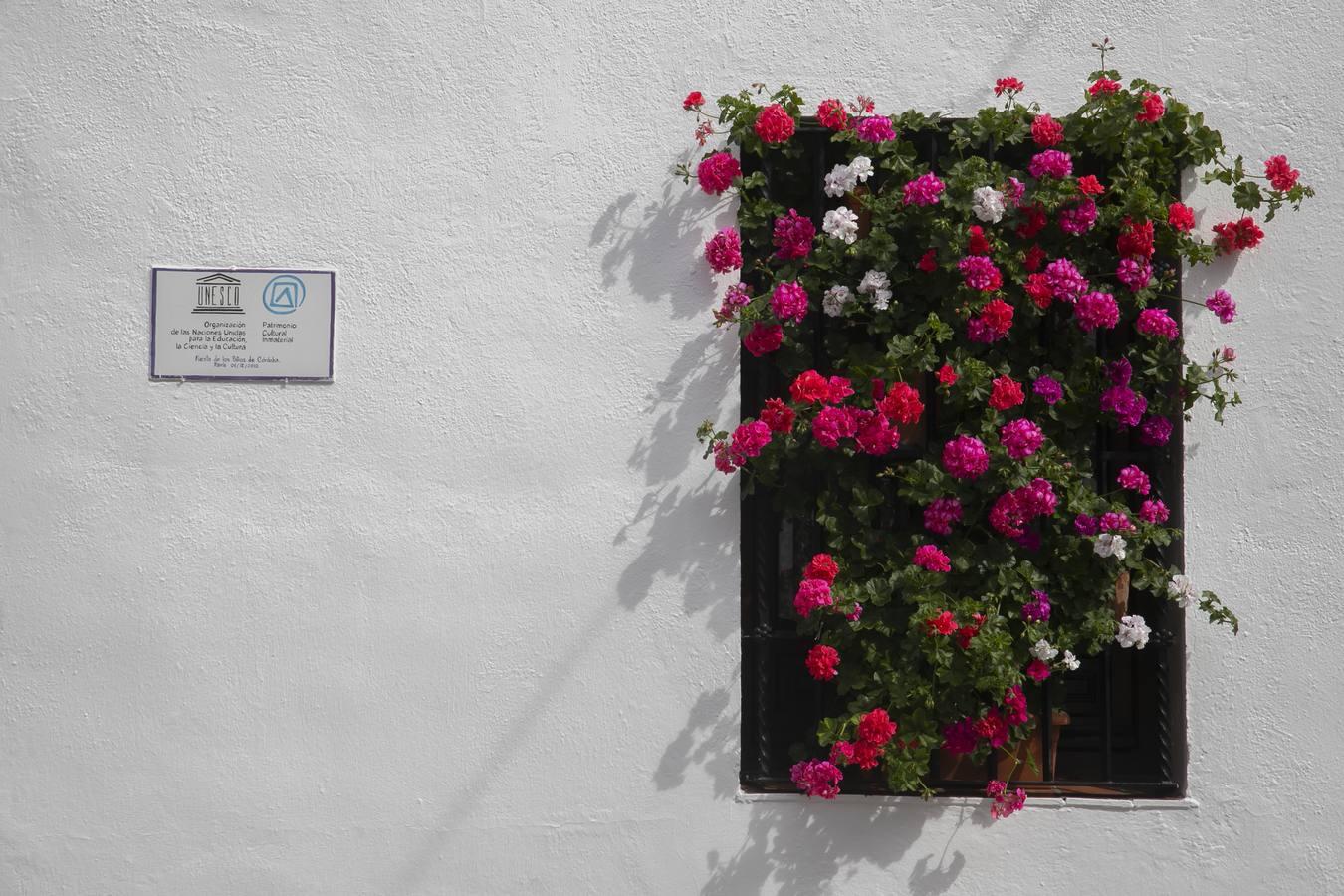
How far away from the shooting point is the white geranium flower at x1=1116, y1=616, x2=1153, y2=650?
295cm

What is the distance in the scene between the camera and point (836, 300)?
299cm

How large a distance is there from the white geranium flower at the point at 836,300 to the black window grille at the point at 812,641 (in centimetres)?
12

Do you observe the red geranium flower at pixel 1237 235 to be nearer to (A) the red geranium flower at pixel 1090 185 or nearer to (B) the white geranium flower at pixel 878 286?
(A) the red geranium flower at pixel 1090 185

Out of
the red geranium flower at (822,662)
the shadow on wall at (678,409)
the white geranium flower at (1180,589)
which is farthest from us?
the shadow on wall at (678,409)

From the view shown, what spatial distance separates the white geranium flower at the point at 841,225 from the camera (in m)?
2.96

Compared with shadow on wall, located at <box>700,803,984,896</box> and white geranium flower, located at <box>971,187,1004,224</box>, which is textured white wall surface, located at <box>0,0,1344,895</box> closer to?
shadow on wall, located at <box>700,803,984,896</box>

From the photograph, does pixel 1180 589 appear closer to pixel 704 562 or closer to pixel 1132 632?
pixel 1132 632

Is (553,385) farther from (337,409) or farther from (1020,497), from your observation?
(1020,497)

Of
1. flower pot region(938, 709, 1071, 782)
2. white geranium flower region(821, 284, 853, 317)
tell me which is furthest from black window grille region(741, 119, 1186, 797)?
white geranium flower region(821, 284, 853, 317)

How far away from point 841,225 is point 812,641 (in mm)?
1229

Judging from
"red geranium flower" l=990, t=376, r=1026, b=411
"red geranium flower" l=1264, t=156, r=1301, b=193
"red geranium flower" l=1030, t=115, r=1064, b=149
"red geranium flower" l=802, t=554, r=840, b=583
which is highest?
"red geranium flower" l=1030, t=115, r=1064, b=149

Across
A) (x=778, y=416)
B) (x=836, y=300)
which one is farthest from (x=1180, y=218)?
(x=778, y=416)

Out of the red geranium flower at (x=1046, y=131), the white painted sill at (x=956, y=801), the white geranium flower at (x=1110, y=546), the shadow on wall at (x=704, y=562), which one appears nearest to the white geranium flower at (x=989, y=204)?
the red geranium flower at (x=1046, y=131)

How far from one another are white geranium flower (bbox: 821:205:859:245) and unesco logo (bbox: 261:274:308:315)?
1542 mm
